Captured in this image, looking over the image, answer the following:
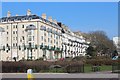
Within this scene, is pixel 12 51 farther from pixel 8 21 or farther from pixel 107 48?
pixel 107 48

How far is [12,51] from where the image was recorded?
113m

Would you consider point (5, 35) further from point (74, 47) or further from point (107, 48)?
point (74, 47)

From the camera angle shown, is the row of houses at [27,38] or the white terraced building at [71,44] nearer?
the row of houses at [27,38]

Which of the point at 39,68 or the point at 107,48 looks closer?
the point at 39,68

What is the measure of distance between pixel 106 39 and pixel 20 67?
285 ft

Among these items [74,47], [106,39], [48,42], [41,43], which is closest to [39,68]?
[41,43]

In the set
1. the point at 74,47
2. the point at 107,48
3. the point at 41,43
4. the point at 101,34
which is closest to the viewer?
the point at 41,43

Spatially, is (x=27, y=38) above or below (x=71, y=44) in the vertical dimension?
above

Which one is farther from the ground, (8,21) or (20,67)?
(8,21)

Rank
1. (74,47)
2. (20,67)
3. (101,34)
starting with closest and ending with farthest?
(20,67) < (101,34) < (74,47)

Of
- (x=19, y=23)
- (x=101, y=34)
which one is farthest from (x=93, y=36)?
(x=19, y=23)

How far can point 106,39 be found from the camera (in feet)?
406

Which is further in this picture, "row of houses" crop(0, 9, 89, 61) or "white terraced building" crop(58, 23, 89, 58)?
"white terraced building" crop(58, 23, 89, 58)

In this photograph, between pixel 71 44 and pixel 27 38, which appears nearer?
pixel 27 38
